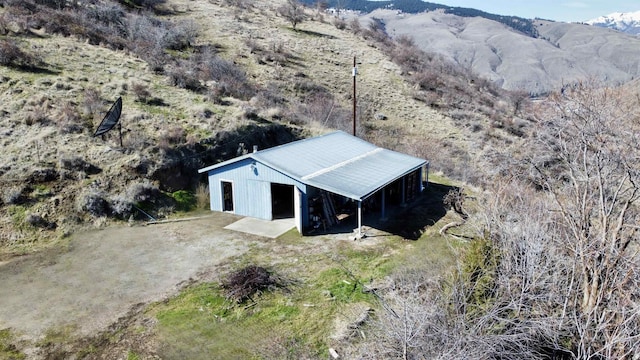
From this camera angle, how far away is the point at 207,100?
90.1 feet

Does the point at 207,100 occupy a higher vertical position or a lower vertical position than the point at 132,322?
higher

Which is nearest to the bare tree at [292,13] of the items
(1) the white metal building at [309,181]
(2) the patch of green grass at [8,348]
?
(1) the white metal building at [309,181]

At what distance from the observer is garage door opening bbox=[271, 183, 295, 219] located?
61.7 feet

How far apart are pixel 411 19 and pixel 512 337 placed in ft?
606

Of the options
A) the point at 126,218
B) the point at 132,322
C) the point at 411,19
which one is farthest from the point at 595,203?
the point at 411,19

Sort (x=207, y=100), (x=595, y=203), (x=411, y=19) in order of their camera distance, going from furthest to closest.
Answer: (x=411, y=19) → (x=207, y=100) → (x=595, y=203)

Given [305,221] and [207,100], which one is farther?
[207,100]

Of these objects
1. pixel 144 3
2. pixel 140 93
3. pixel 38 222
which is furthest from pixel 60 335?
pixel 144 3

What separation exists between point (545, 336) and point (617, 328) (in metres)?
1.13

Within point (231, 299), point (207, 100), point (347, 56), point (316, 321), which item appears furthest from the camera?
point (347, 56)

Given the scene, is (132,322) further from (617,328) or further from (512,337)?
(617,328)

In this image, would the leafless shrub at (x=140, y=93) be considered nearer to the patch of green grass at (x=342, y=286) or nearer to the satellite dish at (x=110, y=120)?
the satellite dish at (x=110, y=120)

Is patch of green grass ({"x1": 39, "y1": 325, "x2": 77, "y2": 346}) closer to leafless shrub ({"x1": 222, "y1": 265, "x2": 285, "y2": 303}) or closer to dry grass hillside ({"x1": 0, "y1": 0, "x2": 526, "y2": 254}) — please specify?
leafless shrub ({"x1": 222, "y1": 265, "x2": 285, "y2": 303})

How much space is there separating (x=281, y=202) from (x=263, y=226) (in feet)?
9.16
